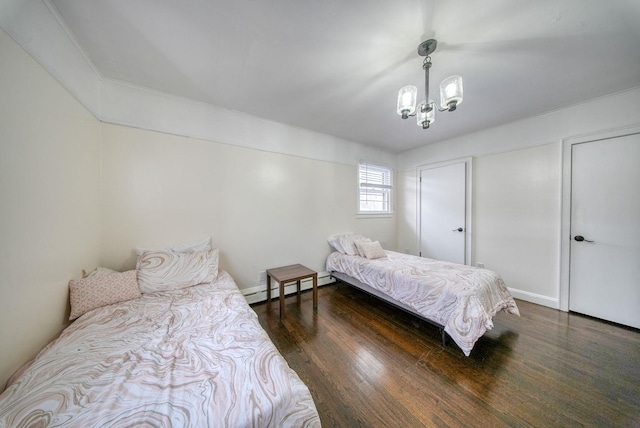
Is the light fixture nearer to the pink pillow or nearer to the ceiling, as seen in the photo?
the ceiling

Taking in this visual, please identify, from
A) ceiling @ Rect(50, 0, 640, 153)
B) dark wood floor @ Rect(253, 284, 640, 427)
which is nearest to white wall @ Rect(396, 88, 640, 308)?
ceiling @ Rect(50, 0, 640, 153)

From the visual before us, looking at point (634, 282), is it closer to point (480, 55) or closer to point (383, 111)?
point (480, 55)

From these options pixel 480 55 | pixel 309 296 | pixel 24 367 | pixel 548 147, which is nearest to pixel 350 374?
pixel 309 296

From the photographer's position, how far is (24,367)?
1.05m

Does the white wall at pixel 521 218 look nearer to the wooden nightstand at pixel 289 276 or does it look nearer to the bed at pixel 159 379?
the wooden nightstand at pixel 289 276

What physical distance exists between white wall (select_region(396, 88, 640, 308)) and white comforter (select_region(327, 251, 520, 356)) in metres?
1.04

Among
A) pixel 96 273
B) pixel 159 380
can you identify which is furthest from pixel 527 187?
pixel 96 273

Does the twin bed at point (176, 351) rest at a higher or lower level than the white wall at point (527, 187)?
lower

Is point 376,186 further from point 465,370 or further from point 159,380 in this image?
point 159,380

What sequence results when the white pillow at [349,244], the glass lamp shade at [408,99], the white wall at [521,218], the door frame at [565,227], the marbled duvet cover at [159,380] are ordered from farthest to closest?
the white pillow at [349,244]
the white wall at [521,218]
the door frame at [565,227]
the glass lamp shade at [408,99]
the marbled duvet cover at [159,380]

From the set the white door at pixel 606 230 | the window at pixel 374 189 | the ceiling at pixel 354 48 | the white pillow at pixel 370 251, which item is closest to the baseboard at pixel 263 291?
the white pillow at pixel 370 251

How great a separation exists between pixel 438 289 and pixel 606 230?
2.17 m

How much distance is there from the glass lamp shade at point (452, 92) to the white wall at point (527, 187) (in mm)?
2216

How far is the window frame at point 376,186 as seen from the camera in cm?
373
